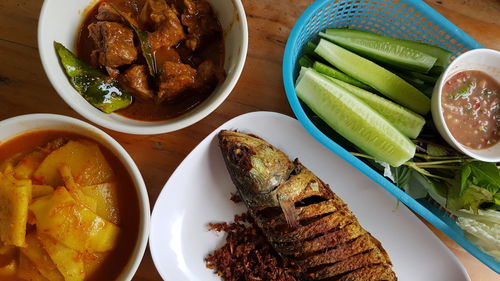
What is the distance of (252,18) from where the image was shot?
198 centimetres

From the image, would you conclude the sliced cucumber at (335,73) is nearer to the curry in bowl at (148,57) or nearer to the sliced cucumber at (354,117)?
the sliced cucumber at (354,117)

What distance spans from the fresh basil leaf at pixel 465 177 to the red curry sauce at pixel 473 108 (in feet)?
0.31

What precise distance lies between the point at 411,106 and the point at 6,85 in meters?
1.79

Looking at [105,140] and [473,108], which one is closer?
[105,140]

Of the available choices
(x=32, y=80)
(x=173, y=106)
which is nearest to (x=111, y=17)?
(x=173, y=106)

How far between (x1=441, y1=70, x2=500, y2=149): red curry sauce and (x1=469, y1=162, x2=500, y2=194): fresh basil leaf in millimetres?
82

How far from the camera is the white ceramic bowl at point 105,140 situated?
161 cm

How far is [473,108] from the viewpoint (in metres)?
1.86

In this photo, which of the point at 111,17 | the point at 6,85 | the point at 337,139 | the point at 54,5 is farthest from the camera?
the point at 337,139


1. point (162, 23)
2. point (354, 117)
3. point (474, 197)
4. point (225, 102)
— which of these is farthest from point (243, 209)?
point (474, 197)

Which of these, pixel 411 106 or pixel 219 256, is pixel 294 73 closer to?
pixel 411 106

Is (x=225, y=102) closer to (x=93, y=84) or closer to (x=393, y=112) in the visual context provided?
(x=93, y=84)

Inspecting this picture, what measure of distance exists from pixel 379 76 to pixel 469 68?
0.38 m

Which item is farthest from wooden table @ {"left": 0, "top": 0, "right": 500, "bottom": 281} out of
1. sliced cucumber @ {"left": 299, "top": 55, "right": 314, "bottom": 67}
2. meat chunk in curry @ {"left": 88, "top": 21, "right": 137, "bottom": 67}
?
meat chunk in curry @ {"left": 88, "top": 21, "right": 137, "bottom": 67}
